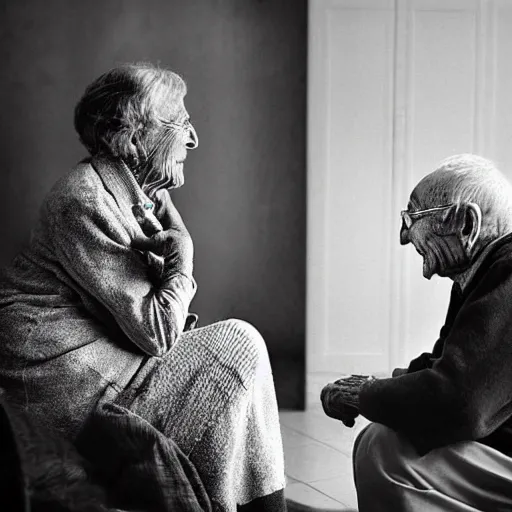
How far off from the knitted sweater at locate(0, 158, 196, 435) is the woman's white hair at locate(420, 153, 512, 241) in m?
0.49

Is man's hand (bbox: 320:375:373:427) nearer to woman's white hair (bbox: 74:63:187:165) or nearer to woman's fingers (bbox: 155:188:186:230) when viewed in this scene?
woman's fingers (bbox: 155:188:186:230)

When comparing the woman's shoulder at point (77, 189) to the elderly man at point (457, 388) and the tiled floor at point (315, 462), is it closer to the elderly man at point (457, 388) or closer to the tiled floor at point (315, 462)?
the elderly man at point (457, 388)

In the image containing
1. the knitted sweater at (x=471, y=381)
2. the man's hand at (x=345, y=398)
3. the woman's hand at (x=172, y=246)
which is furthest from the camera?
the woman's hand at (x=172, y=246)

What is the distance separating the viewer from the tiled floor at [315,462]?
1.87m

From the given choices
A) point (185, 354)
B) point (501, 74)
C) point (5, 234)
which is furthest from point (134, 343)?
point (501, 74)

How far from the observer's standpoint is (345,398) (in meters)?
1.33

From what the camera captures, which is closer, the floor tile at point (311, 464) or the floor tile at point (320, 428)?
the floor tile at point (320, 428)

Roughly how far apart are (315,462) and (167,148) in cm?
96

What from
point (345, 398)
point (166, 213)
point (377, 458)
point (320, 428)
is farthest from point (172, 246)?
point (320, 428)

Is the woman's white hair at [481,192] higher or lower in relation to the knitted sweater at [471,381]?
higher

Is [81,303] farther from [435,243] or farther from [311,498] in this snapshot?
[311,498]

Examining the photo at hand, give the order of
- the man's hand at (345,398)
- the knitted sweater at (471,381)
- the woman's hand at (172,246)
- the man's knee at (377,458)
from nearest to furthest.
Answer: the knitted sweater at (471,381) < the man's knee at (377,458) < the man's hand at (345,398) < the woman's hand at (172,246)

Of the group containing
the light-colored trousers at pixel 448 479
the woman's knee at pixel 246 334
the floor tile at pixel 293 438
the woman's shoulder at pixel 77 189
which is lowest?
the floor tile at pixel 293 438

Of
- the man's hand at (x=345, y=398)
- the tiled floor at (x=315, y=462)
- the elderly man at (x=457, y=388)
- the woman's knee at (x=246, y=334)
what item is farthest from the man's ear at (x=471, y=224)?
the tiled floor at (x=315, y=462)
